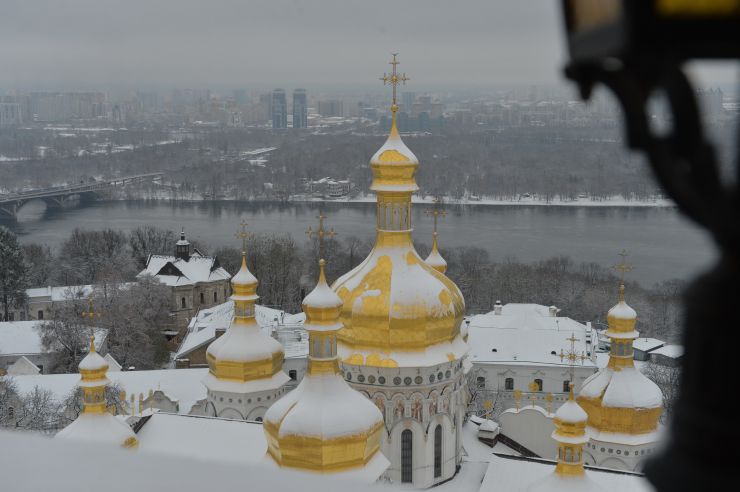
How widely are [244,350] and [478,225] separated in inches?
1127

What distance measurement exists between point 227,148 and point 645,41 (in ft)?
198

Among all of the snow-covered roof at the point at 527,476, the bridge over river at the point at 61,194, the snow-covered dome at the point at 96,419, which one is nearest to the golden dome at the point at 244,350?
the snow-covered dome at the point at 96,419

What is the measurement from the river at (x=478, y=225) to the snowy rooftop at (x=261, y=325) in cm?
1199

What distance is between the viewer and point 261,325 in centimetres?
1641

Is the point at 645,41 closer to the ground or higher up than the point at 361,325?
higher up

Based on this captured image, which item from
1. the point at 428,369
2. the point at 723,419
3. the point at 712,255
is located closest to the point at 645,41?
the point at 712,255

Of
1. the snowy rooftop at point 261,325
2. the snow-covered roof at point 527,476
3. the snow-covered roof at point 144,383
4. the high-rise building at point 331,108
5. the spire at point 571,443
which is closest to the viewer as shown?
the spire at point 571,443

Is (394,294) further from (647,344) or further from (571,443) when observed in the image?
(647,344)

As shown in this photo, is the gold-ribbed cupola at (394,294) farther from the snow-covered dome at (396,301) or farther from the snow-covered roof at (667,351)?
the snow-covered roof at (667,351)

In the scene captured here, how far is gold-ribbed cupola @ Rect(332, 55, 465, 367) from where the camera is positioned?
775cm

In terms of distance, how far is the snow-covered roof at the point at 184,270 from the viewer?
925 inches

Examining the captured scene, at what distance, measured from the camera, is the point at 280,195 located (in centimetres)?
4556

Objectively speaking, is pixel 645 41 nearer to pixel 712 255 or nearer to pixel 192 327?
pixel 712 255

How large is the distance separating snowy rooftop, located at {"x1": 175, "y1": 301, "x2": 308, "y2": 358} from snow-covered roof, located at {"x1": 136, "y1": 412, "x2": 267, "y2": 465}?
616cm
